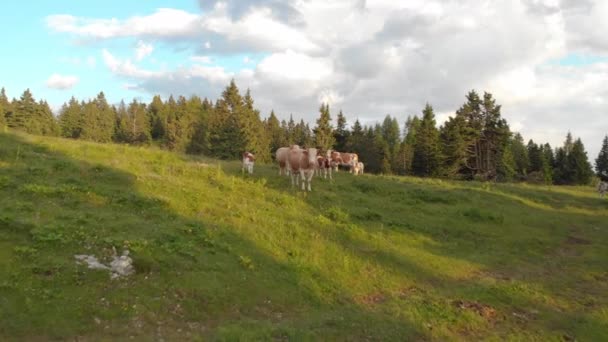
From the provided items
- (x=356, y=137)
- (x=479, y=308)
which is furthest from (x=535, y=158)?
(x=479, y=308)

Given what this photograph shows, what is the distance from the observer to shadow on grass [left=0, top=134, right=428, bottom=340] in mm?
10117

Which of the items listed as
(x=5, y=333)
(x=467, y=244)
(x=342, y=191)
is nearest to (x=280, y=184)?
(x=342, y=191)

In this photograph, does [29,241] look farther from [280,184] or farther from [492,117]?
[492,117]

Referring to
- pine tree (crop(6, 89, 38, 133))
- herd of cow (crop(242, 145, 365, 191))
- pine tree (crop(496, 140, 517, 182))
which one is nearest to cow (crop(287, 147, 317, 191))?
herd of cow (crop(242, 145, 365, 191))

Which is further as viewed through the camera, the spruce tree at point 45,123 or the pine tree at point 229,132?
the spruce tree at point 45,123

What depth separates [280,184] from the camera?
25094 millimetres

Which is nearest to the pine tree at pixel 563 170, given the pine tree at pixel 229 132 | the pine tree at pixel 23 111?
the pine tree at pixel 229 132

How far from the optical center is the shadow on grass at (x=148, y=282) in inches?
398

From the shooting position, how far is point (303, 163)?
2459cm

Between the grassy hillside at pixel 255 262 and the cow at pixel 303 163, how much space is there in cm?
81

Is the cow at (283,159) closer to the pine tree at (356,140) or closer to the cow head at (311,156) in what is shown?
the cow head at (311,156)

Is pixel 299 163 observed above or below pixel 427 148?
below

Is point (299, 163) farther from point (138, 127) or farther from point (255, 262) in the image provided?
point (138, 127)

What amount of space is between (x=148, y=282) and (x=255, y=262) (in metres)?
3.44
